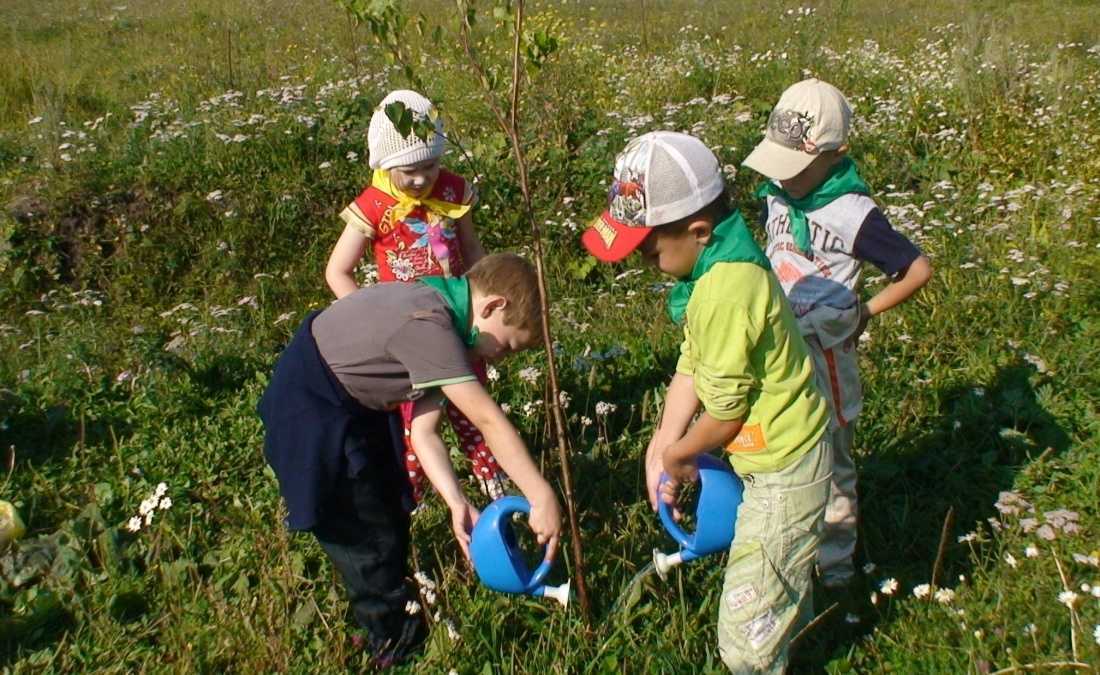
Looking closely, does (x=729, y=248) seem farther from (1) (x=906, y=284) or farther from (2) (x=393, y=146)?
(2) (x=393, y=146)

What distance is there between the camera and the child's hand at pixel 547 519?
217cm

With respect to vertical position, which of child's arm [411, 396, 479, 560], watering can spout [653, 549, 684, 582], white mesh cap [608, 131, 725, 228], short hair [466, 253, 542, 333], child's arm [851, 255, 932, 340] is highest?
white mesh cap [608, 131, 725, 228]

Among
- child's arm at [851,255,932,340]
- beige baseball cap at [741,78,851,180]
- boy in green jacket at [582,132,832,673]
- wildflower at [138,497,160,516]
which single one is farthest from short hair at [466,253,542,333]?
wildflower at [138,497,160,516]

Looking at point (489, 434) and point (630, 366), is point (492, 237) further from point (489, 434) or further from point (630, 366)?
point (489, 434)

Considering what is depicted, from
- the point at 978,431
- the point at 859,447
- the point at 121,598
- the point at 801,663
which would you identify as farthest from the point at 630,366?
the point at 121,598

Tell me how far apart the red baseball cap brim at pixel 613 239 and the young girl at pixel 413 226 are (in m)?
1.04

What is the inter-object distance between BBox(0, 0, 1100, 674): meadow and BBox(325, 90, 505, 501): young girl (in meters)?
0.27

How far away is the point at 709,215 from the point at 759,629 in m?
0.96

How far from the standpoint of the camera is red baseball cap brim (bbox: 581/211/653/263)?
207 cm

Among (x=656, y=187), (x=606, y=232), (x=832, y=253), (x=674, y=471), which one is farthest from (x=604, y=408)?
(x=656, y=187)

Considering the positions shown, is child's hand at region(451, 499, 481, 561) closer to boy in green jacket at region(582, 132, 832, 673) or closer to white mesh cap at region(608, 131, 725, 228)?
boy in green jacket at region(582, 132, 832, 673)

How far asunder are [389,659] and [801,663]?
1.10m

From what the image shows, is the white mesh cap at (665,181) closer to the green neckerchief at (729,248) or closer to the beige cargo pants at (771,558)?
the green neckerchief at (729,248)

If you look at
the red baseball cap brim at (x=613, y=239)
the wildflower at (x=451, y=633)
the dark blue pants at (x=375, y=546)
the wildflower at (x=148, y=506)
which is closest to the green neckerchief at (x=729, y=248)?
the red baseball cap brim at (x=613, y=239)
